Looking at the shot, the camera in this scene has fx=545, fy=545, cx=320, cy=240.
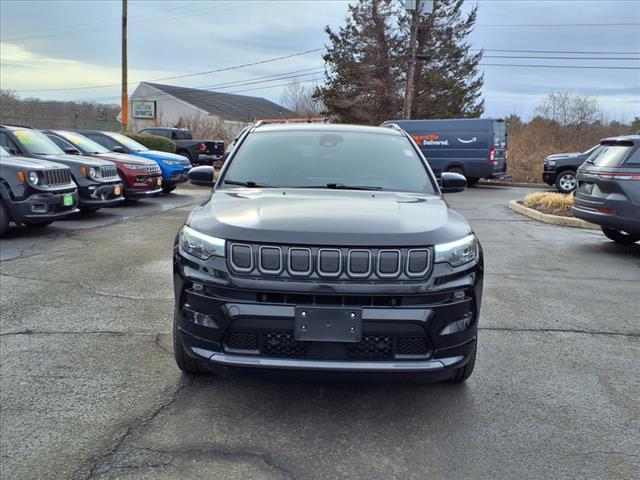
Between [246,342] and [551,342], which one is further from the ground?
[246,342]

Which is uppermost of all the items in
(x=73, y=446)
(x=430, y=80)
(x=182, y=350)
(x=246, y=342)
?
(x=430, y=80)

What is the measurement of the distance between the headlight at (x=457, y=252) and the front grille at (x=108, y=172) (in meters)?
9.12

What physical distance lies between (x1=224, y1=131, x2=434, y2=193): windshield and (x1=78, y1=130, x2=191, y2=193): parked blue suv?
10607 millimetres

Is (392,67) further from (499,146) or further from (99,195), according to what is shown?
(99,195)

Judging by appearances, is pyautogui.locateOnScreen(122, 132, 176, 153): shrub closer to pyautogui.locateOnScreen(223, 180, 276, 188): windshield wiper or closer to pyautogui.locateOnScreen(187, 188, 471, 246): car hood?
pyautogui.locateOnScreen(223, 180, 276, 188): windshield wiper

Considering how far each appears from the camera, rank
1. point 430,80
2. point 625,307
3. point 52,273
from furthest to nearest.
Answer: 1. point 430,80
2. point 52,273
3. point 625,307

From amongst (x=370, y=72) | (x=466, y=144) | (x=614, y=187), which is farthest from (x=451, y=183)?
(x=370, y=72)

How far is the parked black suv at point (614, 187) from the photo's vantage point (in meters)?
7.52

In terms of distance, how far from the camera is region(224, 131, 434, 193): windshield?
13.4ft

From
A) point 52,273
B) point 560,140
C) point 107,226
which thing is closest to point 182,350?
point 52,273

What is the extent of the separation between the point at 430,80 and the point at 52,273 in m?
29.9

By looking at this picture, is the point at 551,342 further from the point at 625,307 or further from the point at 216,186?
the point at 216,186

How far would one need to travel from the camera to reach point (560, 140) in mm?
29969

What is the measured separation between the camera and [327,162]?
4250 mm
